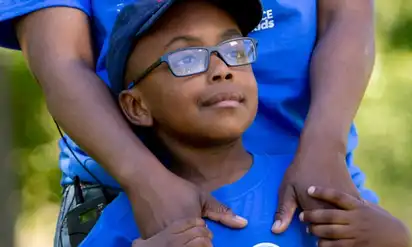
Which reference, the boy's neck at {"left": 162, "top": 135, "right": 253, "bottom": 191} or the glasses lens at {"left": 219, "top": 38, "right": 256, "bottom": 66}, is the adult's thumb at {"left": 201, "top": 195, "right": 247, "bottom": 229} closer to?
the boy's neck at {"left": 162, "top": 135, "right": 253, "bottom": 191}

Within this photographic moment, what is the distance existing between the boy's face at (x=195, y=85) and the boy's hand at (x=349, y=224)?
23 cm

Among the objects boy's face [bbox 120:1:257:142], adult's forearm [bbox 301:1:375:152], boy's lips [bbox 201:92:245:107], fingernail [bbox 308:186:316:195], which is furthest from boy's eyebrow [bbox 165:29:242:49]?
fingernail [bbox 308:186:316:195]

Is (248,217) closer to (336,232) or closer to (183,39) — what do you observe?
(336,232)

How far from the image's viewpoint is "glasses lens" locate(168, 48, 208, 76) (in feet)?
6.15

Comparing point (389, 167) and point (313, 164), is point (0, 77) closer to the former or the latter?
point (389, 167)

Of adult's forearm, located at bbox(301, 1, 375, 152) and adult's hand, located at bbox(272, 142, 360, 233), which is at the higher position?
adult's forearm, located at bbox(301, 1, 375, 152)

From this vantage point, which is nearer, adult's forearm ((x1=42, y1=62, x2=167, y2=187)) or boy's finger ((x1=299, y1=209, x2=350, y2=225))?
boy's finger ((x1=299, y1=209, x2=350, y2=225))

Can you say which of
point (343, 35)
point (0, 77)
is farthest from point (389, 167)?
point (343, 35)

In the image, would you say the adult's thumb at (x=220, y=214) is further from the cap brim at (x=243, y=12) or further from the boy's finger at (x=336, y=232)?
the cap brim at (x=243, y=12)

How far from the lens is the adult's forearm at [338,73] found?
1994 mm

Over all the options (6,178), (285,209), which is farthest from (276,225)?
(6,178)

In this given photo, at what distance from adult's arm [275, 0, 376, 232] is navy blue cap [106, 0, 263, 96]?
0.67 feet

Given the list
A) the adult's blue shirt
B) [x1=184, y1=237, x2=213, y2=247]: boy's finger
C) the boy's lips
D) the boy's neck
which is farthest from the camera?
the adult's blue shirt

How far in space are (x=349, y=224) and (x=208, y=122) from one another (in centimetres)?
35
